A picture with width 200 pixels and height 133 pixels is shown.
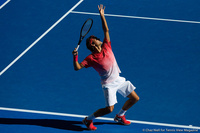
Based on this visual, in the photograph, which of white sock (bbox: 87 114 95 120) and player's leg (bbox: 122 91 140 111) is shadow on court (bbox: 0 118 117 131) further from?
player's leg (bbox: 122 91 140 111)

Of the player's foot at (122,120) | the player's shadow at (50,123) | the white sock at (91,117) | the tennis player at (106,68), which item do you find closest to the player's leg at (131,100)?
the tennis player at (106,68)

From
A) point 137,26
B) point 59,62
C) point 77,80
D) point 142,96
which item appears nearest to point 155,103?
point 142,96

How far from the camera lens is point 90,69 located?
9.75 metres

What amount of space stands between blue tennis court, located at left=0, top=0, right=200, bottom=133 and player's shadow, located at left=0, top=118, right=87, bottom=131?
0.06 ft

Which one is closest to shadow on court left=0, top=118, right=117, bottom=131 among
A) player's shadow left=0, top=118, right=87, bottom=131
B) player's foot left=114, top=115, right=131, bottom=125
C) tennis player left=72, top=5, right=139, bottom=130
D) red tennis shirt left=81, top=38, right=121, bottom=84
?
player's shadow left=0, top=118, right=87, bottom=131

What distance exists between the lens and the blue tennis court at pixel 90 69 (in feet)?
26.9

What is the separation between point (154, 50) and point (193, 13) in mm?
2262

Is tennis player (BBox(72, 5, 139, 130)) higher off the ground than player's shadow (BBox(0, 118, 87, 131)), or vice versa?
tennis player (BBox(72, 5, 139, 130))

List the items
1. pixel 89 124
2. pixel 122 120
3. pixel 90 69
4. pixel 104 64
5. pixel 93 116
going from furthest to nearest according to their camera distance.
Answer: pixel 90 69
pixel 122 120
pixel 89 124
pixel 93 116
pixel 104 64

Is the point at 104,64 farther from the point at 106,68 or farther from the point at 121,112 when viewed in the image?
the point at 121,112

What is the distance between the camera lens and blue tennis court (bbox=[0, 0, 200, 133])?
8.20 meters

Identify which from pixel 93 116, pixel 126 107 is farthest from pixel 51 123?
pixel 126 107

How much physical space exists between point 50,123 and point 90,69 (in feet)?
6.86

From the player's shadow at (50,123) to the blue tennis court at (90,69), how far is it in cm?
2
